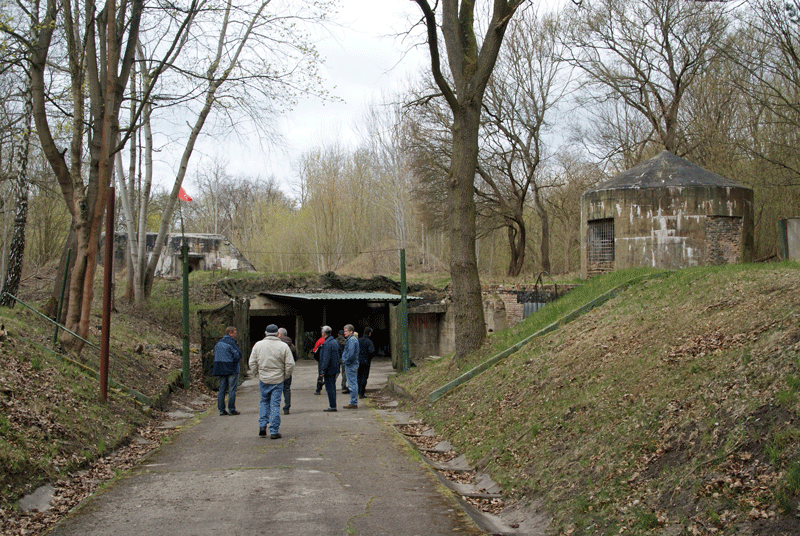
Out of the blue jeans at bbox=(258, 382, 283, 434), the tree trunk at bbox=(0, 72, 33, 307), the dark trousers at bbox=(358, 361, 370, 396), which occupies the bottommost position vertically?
the dark trousers at bbox=(358, 361, 370, 396)

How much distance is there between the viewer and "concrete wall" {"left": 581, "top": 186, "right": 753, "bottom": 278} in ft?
61.3

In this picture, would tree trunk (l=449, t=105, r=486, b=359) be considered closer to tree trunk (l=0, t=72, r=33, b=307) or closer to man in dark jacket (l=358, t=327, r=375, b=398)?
man in dark jacket (l=358, t=327, r=375, b=398)

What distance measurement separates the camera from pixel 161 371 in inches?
615

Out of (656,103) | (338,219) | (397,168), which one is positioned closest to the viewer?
(656,103)

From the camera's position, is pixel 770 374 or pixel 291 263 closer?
pixel 770 374

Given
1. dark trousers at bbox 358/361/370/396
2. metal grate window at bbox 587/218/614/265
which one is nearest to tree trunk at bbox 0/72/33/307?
dark trousers at bbox 358/361/370/396

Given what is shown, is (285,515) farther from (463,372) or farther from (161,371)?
(161,371)

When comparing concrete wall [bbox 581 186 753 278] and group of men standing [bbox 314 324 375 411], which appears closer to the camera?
group of men standing [bbox 314 324 375 411]

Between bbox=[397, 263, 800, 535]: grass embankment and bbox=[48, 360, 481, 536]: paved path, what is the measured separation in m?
0.98

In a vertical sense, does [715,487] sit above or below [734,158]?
below

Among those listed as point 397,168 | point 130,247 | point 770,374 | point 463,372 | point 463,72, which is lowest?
point 463,372

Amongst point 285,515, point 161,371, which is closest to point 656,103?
point 161,371

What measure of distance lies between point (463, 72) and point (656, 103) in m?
23.5

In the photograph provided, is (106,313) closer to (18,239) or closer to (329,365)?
(329,365)
